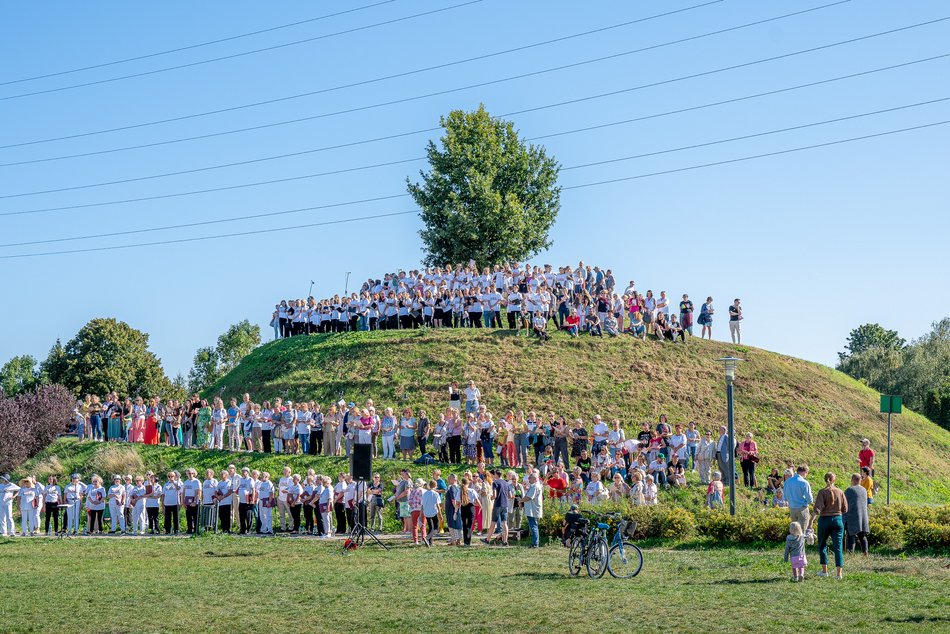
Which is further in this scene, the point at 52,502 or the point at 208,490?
the point at 52,502

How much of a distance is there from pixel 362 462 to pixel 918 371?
57439 millimetres

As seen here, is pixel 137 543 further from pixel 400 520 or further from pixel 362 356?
pixel 362 356

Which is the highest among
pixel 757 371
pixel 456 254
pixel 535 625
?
pixel 456 254

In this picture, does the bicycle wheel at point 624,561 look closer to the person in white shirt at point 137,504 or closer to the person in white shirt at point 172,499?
the person in white shirt at point 172,499

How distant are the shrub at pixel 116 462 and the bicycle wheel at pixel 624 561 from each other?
20568 mm

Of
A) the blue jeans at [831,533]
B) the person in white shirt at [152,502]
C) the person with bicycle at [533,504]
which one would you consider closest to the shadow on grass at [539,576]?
the blue jeans at [831,533]

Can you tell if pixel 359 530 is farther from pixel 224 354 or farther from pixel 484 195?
pixel 224 354

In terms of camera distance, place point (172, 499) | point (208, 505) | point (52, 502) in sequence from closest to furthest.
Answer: point (208, 505), point (172, 499), point (52, 502)

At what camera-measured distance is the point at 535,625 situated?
48.0 feet

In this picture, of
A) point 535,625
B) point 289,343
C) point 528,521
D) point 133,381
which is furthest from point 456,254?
point 535,625

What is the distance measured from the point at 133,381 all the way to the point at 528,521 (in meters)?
50.5

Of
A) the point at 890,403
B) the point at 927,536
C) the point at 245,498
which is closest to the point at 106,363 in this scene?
the point at 245,498

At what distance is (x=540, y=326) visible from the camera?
4338 cm

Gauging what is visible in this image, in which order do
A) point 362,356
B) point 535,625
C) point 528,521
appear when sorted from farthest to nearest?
point 362,356, point 528,521, point 535,625
